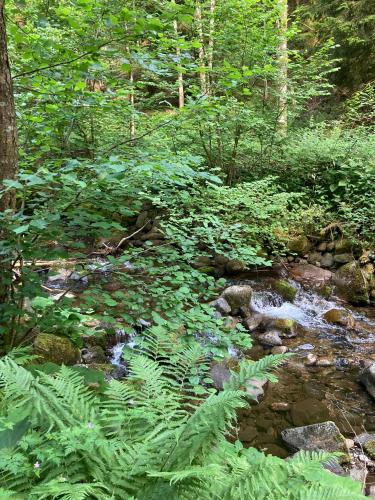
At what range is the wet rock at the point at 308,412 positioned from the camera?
15.6 feet

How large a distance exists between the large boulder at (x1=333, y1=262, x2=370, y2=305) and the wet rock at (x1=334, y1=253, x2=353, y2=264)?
11.0 inches

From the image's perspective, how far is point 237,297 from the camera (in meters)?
7.21

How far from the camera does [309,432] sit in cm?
431

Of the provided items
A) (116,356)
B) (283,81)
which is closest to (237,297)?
(116,356)

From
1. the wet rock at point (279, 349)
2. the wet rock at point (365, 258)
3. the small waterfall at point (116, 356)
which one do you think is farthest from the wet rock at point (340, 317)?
the small waterfall at point (116, 356)

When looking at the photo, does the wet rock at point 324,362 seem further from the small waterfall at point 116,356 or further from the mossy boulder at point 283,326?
the small waterfall at point 116,356

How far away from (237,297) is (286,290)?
50.4 inches

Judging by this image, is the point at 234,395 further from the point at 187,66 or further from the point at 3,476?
the point at 187,66

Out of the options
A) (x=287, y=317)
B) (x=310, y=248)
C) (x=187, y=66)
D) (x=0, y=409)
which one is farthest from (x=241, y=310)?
(x=0, y=409)

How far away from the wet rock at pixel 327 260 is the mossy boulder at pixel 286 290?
1.39 meters

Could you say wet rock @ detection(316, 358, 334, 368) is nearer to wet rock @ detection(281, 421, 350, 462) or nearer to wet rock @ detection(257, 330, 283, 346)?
wet rock @ detection(257, 330, 283, 346)

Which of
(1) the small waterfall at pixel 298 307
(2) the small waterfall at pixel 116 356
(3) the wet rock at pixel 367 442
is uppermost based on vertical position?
(2) the small waterfall at pixel 116 356

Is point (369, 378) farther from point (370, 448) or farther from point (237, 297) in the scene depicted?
point (237, 297)

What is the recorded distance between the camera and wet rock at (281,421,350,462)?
13.6 ft
